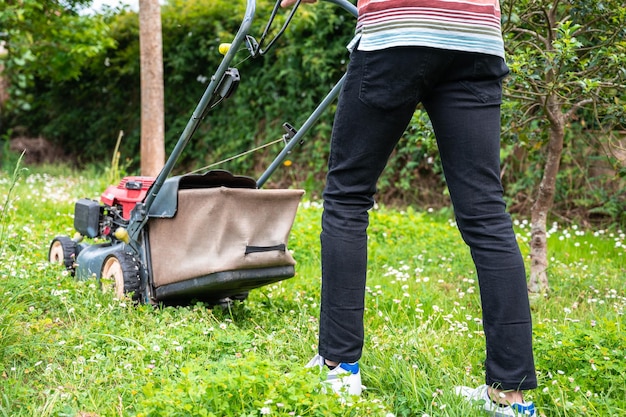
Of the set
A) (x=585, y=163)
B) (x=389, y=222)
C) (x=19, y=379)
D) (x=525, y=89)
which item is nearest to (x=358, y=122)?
(x=19, y=379)

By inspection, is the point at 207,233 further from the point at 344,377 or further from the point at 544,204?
the point at 544,204

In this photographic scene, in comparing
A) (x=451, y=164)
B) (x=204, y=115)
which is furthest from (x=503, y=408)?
(x=204, y=115)

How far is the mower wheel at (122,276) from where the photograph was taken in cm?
296

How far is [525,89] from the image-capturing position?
12.2 feet

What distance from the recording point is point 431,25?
187cm

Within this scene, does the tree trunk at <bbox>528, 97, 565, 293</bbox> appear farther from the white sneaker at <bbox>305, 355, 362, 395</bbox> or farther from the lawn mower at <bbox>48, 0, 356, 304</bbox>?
the white sneaker at <bbox>305, 355, 362, 395</bbox>

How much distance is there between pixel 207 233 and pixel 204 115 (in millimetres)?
457

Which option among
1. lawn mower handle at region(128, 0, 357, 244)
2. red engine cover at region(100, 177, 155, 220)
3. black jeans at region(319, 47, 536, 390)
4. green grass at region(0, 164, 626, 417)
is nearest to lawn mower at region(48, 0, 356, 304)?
lawn mower handle at region(128, 0, 357, 244)

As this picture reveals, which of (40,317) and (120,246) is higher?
(120,246)

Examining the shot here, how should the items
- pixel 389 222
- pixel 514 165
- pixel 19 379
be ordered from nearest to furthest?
1. pixel 19 379
2. pixel 389 222
3. pixel 514 165

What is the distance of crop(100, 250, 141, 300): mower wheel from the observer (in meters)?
2.96

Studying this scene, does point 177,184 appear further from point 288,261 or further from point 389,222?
point 389,222

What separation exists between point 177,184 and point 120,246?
60cm

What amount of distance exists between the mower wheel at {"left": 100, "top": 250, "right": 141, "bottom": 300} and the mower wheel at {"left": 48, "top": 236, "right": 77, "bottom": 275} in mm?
468
